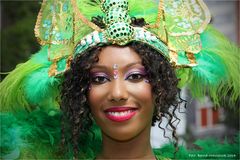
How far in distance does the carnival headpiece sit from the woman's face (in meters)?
0.06

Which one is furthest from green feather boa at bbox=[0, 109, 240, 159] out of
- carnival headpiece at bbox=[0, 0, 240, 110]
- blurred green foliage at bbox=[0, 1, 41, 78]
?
blurred green foliage at bbox=[0, 1, 41, 78]

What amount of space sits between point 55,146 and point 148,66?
57cm

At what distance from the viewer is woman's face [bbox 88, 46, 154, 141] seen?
1.67 meters

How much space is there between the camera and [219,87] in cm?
209

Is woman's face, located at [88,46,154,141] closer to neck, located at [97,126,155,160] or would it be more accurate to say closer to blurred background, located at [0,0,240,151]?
neck, located at [97,126,155,160]

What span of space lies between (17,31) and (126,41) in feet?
9.99

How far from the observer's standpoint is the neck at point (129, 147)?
1792mm

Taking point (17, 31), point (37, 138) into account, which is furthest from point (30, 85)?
point (17, 31)

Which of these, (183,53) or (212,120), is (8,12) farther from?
(183,53)

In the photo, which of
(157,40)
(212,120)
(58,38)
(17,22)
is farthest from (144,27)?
(17,22)

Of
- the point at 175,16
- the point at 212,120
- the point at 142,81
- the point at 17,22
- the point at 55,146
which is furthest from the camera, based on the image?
the point at 17,22

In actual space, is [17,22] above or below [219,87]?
above

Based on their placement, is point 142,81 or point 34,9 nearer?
point 142,81

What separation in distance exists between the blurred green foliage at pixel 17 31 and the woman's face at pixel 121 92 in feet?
7.91
